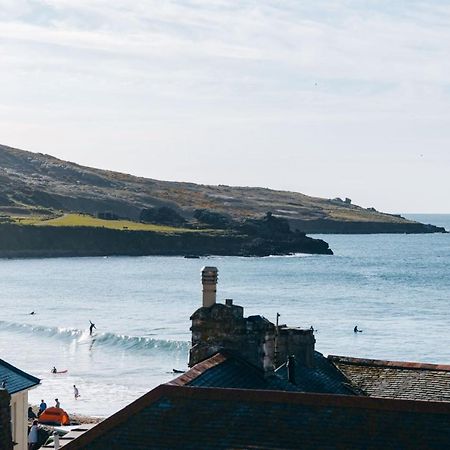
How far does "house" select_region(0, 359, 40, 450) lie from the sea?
2986 cm

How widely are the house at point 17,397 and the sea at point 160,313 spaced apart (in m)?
29.9

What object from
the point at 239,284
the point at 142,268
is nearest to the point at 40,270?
the point at 142,268

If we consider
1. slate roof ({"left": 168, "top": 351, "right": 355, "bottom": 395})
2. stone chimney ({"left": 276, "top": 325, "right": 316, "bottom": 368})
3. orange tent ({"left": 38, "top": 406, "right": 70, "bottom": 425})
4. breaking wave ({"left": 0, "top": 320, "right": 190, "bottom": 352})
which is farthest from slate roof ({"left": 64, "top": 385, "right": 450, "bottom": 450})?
breaking wave ({"left": 0, "top": 320, "right": 190, "bottom": 352})

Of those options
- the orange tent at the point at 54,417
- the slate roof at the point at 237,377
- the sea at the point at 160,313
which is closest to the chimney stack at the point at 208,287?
the slate roof at the point at 237,377

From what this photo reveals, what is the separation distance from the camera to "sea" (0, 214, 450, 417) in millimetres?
69312

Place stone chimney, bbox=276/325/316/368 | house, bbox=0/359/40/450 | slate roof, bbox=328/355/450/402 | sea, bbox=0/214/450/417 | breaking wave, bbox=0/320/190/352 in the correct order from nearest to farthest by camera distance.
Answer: slate roof, bbox=328/355/450/402 → house, bbox=0/359/40/450 → stone chimney, bbox=276/325/316/368 → sea, bbox=0/214/450/417 → breaking wave, bbox=0/320/190/352

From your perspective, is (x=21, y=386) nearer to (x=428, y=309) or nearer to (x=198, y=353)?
(x=198, y=353)

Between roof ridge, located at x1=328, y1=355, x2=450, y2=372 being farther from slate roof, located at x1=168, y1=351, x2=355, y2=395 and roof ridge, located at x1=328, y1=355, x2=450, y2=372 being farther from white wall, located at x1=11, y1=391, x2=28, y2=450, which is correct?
white wall, located at x1=11, y1=391, x2=28, y2=450

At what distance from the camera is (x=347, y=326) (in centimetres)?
9700

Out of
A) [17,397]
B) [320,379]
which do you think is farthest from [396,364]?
[17,397]

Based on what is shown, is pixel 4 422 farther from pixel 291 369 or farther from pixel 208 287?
pixel 291 369

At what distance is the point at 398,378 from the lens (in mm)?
21781

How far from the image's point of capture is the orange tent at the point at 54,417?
1687 inches

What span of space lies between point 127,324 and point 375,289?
Result: 5157 centimetres
